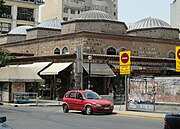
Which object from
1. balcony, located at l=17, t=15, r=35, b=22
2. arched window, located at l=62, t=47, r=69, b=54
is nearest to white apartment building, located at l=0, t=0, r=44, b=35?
balcony, located at l=17, t=15, r=35, b=22

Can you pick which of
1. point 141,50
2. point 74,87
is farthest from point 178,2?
point 74,87

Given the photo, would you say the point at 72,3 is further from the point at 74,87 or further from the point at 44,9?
the point at 74,87

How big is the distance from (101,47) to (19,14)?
146ft

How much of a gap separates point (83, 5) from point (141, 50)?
58155mm

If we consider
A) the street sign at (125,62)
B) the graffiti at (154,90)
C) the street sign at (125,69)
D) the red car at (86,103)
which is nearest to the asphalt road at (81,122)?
the red car at (86,103)

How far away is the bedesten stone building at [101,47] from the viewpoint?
36.6 metres

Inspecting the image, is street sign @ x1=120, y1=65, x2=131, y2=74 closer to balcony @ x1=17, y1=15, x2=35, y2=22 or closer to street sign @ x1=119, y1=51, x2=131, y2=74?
street sign @ x1=119, y1=51, x2=131, y2=74

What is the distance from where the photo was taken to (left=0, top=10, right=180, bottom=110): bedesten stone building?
36594 millimetres

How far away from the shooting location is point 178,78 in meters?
21.4

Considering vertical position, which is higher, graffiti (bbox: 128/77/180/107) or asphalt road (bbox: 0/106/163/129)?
graffiti (bbox: 128/77/180/107)

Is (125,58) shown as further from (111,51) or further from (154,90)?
(111,51)

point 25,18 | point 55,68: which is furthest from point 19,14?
point 55,68

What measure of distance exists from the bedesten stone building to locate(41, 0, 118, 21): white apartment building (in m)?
45.7

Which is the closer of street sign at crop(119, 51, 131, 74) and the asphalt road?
the asphalt road
